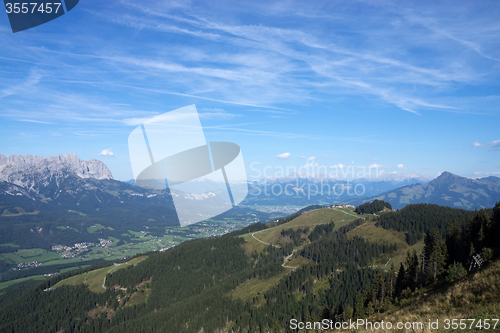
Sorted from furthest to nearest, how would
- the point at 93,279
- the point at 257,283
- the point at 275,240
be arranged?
the point at 275,240 < the point at 93,279 < the point at 257,283

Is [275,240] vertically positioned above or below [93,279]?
above

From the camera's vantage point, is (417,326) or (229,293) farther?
(229,293)

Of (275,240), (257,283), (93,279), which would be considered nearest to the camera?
(257,283)

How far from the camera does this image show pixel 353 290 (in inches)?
3561

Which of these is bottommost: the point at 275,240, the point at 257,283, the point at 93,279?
the point at 93,279

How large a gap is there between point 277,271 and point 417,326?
115757 millimetres

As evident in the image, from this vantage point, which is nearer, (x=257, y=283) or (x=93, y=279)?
(x=257, y=283)

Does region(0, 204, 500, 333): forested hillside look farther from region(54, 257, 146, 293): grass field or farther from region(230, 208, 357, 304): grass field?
region(54, 257, 146, 293): grass field

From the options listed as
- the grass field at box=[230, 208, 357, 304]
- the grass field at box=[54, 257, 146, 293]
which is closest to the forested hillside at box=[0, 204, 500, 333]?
the grass field at box=[230, 208, 357, 304]

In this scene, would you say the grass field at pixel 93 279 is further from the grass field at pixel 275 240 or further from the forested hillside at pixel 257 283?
the grass field at pixel 275 240

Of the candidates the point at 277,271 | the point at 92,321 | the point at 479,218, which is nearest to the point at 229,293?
the point at 277,271

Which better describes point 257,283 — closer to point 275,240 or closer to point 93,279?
point 275,240

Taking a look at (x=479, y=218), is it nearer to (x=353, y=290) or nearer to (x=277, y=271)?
(x=353, y=290)

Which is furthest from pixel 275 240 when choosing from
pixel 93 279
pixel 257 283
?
pixel 93 279
